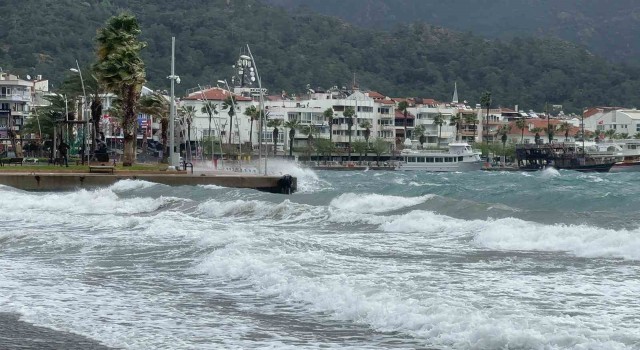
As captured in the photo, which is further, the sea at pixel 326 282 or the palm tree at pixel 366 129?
the palm tree at pixel 366 129

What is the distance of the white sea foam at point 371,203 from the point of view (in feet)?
147

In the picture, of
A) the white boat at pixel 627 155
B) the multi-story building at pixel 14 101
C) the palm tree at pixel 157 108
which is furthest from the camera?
the white boat at pixel 627 155

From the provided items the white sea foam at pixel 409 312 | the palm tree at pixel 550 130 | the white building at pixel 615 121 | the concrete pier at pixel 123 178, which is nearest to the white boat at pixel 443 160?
the palm tree at pixel 550 130

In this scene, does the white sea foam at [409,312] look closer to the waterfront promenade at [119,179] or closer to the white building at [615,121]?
the waterfront promenade at [119,179]

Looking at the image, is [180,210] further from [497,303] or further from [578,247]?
[497,303]

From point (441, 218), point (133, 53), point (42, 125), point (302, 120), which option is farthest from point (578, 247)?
point (302, 120)

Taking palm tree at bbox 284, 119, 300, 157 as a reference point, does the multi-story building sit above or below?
above

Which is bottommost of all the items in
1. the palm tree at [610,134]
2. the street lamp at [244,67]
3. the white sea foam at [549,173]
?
the white sea foam at [549,173]

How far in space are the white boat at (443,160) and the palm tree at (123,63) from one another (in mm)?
85076

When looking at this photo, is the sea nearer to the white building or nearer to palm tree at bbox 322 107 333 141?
palm tree at bbox 322 107 333 141

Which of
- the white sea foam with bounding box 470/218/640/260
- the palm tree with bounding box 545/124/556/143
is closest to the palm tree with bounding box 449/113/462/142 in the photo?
the palm tree with bounding box 545/124/556/143

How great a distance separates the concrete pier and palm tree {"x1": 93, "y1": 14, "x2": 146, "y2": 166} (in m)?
7.75

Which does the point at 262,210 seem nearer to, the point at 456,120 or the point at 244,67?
the point at 244,67

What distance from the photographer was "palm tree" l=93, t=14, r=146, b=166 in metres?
63.5
